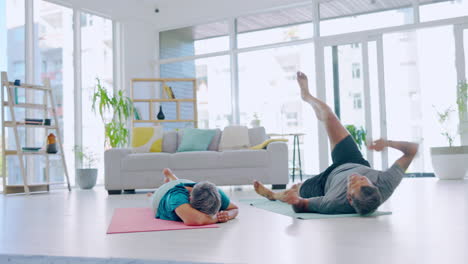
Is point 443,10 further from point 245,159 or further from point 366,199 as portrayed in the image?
point 366,199

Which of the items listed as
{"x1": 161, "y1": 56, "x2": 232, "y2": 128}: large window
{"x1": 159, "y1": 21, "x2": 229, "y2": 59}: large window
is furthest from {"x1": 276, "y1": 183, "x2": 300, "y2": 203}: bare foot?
{"x1": 159, "y1": 21, "x2": 229, "y2": 59}: large window

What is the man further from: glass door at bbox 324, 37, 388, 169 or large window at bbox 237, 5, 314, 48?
large window at bbox 237, 5, 314, 48

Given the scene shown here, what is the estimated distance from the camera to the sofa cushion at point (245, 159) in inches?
207

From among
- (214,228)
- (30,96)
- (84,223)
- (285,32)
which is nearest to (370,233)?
(214,228)

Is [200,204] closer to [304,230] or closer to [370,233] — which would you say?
[304,230]

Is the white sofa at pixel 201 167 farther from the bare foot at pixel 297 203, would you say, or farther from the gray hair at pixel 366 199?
the gray hair at pixel 366 199

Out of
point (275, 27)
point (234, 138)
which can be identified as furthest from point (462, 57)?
point (234, 138)

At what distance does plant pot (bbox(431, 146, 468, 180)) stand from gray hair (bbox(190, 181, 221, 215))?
4.85 meters

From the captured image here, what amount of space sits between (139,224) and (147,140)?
3.53 metres

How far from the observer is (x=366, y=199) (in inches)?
93.6

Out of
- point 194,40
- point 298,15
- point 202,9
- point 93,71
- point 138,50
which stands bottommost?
point 93,71

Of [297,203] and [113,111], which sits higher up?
[113,111]

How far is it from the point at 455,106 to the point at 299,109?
99.4 inches

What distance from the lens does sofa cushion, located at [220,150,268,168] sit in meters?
5.25
